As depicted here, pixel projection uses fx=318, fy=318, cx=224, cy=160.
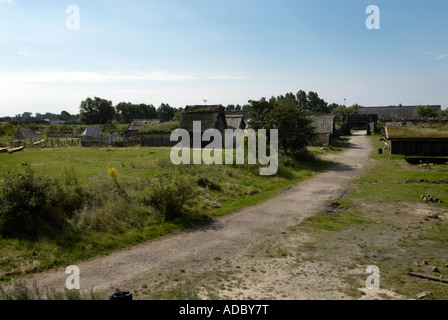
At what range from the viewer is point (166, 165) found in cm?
2336

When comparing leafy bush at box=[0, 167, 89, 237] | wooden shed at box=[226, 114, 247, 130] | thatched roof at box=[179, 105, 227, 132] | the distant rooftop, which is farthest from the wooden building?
leafy bush at box=[0, 167, 89, 237]

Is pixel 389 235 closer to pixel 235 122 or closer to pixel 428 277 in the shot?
pixel 428 277

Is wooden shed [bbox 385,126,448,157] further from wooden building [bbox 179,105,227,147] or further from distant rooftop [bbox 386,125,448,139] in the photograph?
wooden building [bbox 179,105,227,147]

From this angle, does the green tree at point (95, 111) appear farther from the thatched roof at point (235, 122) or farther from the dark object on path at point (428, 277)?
the dark object on path at point (428, 277)

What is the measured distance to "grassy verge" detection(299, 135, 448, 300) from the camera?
9.75m

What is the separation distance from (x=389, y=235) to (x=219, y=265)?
25.8 feet

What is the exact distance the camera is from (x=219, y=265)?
1088 cm

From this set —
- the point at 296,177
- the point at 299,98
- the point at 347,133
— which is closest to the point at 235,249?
the point at 296,177

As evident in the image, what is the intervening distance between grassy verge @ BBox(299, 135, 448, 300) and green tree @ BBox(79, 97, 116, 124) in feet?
320

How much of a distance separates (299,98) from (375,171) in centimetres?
11160

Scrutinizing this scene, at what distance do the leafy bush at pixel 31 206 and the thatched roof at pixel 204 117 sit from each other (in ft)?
104

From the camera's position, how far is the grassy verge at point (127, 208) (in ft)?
36.6

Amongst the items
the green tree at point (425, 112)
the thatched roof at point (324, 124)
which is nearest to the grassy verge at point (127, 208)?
the thatched roof at point (324, 124)

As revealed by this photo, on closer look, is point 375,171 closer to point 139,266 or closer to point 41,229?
point 139,266
